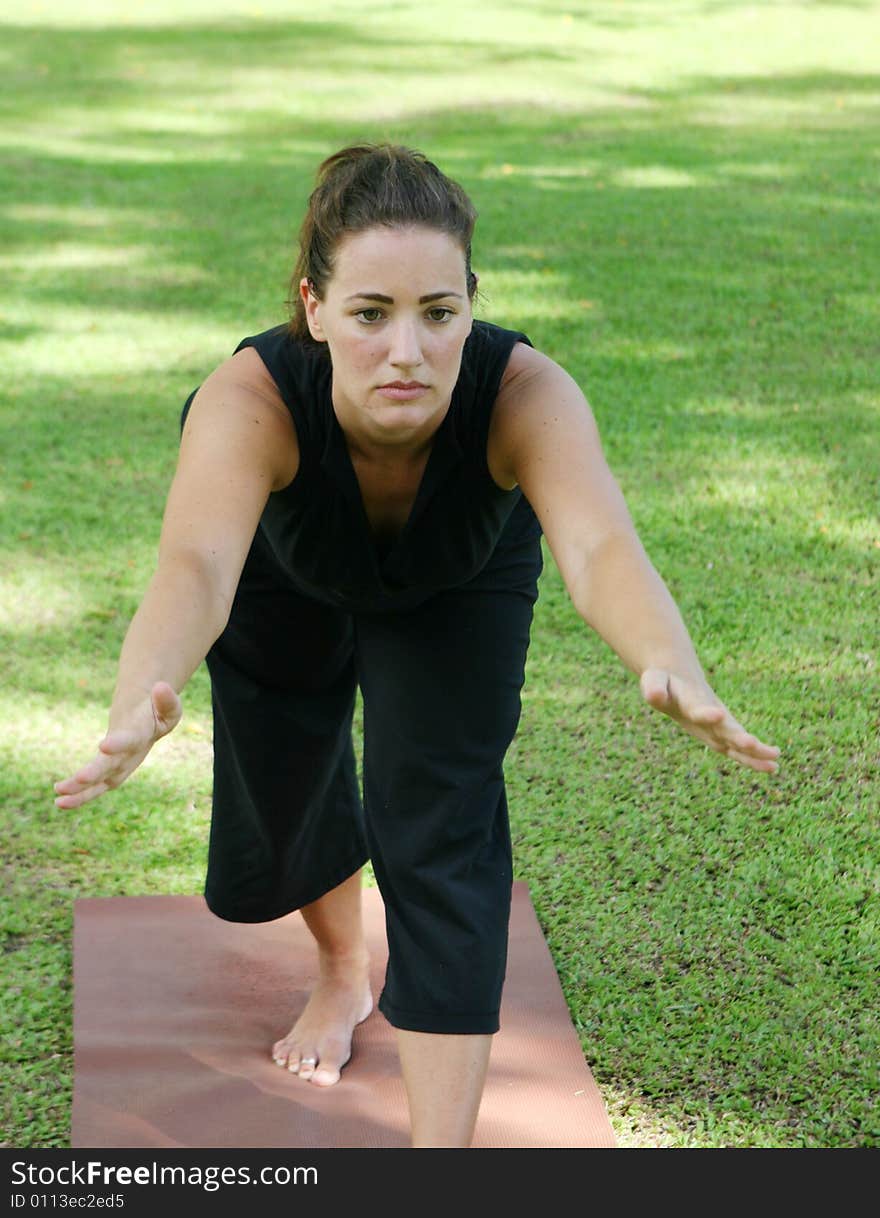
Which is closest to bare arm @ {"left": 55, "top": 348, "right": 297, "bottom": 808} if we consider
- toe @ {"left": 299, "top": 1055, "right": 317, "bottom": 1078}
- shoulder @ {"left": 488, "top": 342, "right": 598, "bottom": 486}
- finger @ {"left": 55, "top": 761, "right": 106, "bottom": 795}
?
finger @ {"left": 55, "top": 761, "right": 106, "bottom": 795}

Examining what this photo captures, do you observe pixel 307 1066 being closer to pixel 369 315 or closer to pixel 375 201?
pixel 369 315

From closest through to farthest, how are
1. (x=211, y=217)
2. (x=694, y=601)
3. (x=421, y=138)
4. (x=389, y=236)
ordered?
(x=389, y=236)
(x=694, y=601)
(x=211, y=217)
(x=421, y=138)

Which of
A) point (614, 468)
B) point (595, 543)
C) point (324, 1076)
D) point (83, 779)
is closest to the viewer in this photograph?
point (83, 779)

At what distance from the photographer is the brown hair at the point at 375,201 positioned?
2.46 metres

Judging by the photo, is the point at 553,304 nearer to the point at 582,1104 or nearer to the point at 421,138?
the point at 421,138

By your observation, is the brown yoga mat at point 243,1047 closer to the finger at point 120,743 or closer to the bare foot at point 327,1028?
the bare foot at point 327,1028

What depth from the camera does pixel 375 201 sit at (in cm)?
246

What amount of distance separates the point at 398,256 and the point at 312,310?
24 cm

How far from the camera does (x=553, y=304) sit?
7191mm

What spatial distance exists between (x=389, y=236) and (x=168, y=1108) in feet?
5.36

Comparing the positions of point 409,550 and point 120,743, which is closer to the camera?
point 120,743

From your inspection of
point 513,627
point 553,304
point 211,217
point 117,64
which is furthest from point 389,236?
point 117,64

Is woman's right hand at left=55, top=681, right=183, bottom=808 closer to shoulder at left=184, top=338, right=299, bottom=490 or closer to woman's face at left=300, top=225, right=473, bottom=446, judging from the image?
shoulder at left=184, top=338, right=299, bottom=490

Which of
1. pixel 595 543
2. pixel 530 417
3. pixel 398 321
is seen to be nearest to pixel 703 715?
pixel 595 543
